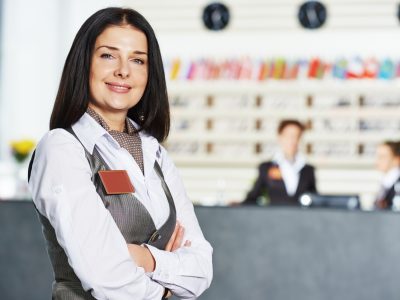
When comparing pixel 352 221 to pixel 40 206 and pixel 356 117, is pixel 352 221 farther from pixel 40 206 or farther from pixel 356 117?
pixel 356 117

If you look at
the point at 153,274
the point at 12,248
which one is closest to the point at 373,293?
the point at 12,248

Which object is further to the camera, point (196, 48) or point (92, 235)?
point (196, 48)

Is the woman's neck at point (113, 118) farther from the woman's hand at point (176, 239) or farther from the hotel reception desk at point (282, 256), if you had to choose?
the hotel reception desk at point (282, 256)

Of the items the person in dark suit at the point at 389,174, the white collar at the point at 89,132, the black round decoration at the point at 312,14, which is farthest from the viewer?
the black round decoration at the point at 312,14

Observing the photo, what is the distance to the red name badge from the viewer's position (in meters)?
1.69

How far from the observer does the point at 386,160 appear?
6988 mm

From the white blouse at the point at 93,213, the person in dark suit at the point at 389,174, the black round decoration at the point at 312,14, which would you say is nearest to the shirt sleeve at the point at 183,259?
the white blouse at the point at 93,213

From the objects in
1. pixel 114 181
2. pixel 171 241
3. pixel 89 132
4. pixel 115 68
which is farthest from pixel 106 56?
pixel 171 241

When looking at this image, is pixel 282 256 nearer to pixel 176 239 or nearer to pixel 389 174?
pixel 389 174

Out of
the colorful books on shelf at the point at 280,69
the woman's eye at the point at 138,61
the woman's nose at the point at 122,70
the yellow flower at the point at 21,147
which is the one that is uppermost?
the woman's eye at the point at 138,61

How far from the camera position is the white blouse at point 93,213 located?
163 centimetres

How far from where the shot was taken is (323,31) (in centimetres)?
827

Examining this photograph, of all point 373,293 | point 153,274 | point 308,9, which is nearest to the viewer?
point 153,274

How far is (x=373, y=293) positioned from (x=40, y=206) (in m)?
3.17
